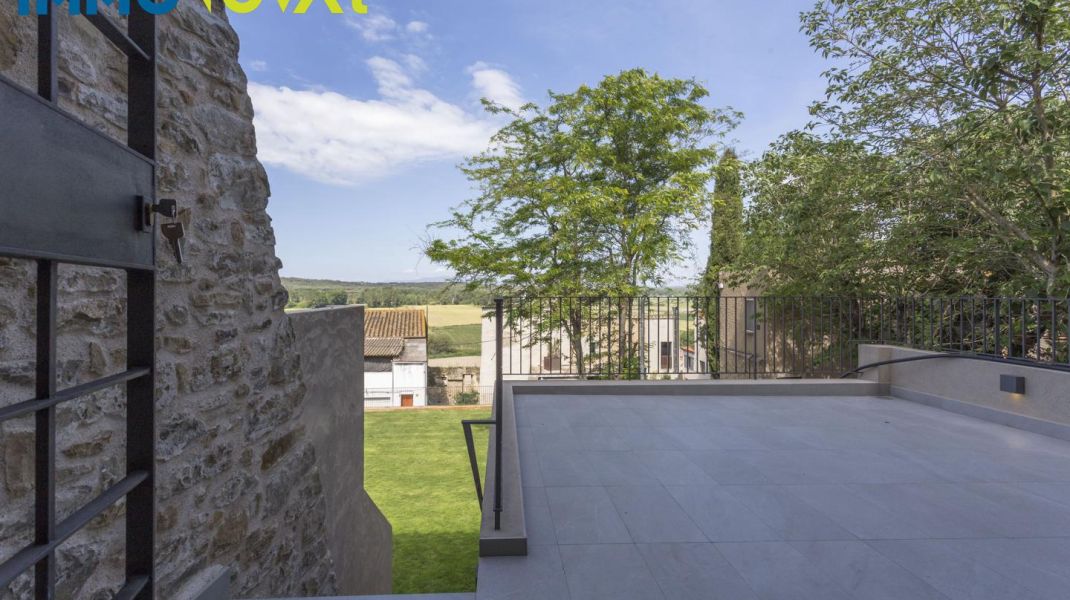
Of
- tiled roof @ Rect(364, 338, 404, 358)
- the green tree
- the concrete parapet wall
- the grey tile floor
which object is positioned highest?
the green tree

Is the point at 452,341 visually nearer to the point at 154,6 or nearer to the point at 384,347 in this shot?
the point at 384,347

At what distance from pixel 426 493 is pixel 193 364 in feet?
28.8

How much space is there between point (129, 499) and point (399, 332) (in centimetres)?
2712

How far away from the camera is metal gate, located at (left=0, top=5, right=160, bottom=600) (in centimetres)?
95

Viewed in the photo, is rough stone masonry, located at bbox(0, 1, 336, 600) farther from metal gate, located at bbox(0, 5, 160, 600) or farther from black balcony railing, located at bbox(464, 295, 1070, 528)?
black balcony railing, located at bbox(464, 295, 1070, 528)

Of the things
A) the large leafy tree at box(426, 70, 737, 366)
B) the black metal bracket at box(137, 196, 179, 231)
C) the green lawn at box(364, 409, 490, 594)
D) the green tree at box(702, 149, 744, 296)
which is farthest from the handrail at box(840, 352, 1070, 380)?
the green tree at box(702, 149, 744, 296)

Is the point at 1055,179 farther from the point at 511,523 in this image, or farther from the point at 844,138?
the point at 511,523

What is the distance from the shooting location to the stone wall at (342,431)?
12.4ft

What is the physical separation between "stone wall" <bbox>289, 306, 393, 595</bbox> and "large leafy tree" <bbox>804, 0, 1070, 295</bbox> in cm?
747

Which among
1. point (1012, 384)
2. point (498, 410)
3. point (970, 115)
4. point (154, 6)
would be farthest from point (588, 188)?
point (154, 6)

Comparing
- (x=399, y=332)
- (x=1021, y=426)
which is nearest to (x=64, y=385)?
(x=1021, y=426)

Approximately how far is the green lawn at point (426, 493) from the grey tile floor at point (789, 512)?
3.95 metres

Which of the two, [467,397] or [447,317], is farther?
[447,317]

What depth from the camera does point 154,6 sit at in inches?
58.1
